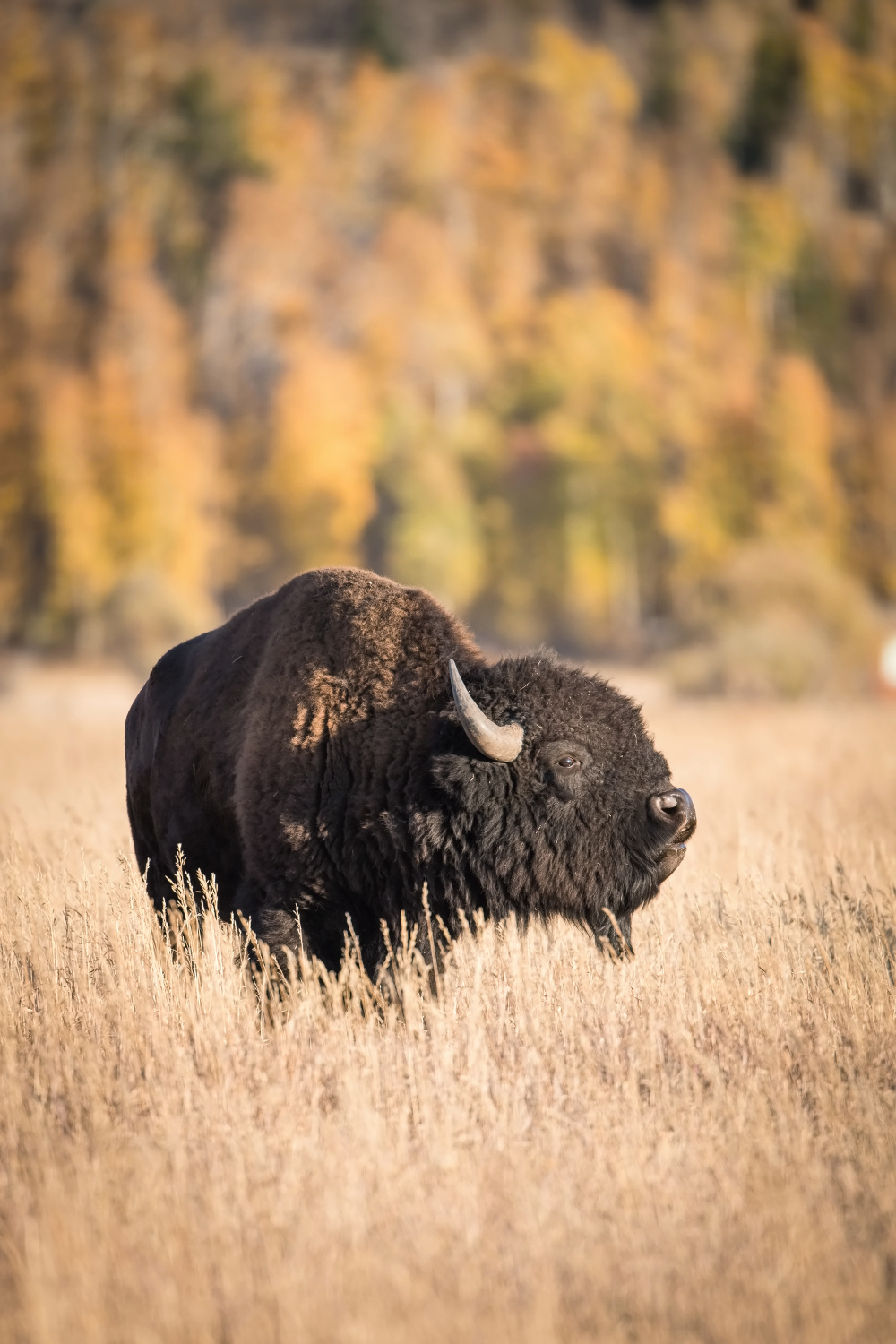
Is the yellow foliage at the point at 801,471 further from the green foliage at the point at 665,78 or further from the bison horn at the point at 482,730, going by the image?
the green foliage at the point at 665,78

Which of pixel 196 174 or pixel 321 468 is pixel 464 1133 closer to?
pixel 321 468

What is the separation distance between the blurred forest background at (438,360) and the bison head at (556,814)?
21.1 meters

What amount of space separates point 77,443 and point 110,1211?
41.6 metres

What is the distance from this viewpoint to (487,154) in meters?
60.9

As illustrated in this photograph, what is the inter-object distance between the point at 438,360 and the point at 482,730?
44732 millimetres

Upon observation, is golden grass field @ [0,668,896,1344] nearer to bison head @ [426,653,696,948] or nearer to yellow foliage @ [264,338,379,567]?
bison head @ [426,653,696,948]

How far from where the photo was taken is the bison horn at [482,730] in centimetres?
521

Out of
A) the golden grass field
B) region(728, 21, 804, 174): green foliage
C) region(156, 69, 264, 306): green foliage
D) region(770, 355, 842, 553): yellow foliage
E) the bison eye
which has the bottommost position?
the golden grass field

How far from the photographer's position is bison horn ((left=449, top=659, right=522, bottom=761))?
17.1 ft

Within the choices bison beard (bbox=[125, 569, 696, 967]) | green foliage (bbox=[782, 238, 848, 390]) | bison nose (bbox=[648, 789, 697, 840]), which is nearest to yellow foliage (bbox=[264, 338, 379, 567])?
green foliage (bbox=[782, 238, 848, 390])

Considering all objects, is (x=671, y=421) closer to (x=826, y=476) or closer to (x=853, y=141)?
(x=826, y=476)

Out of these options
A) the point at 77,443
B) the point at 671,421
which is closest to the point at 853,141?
the point at 671,421

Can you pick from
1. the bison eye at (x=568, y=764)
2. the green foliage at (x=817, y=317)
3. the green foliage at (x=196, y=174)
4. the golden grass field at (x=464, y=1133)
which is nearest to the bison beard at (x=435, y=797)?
the bison eye at (x=568, y=764)

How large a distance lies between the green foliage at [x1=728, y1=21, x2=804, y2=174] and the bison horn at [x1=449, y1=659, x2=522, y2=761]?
8175cm
